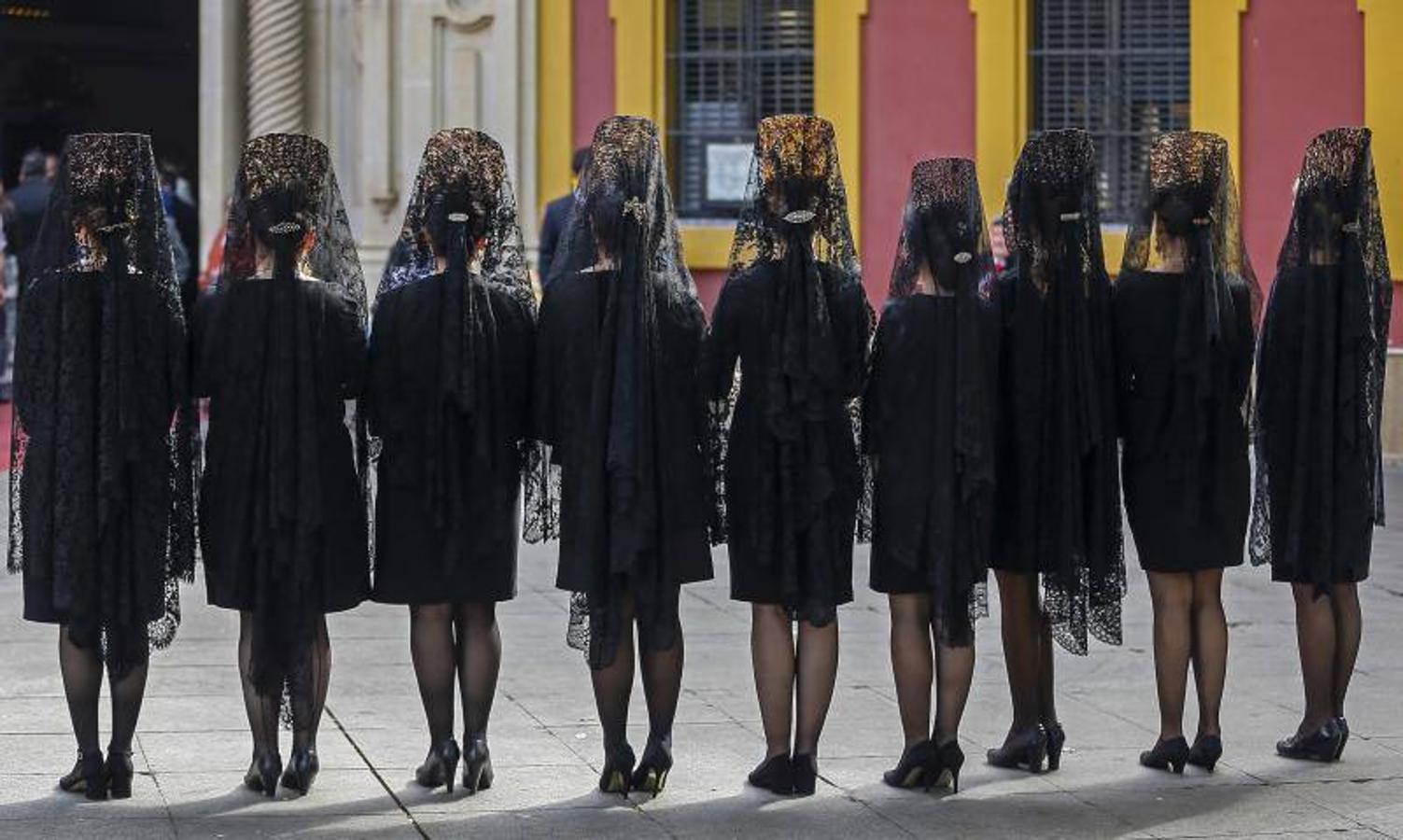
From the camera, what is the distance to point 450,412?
7820 mm

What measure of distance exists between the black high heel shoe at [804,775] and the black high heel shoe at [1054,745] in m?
0.79

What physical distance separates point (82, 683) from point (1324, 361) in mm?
3738

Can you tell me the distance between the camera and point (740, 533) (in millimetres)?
7930

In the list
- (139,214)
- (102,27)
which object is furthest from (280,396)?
(102,27)

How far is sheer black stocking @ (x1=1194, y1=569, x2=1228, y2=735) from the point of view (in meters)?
8.30

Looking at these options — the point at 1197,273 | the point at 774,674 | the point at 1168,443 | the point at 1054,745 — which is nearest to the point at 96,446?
the point at 774,674

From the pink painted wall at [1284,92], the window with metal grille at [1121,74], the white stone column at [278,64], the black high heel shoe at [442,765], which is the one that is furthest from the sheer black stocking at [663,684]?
the white stone column at [278,64]

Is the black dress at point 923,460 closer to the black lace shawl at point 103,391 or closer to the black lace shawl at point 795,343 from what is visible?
the black lace shawl at point 795,343

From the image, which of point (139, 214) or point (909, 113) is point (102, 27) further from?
point (139, 214)

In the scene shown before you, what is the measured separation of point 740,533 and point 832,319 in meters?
0.66

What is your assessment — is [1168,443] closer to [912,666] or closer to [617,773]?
[912,666]

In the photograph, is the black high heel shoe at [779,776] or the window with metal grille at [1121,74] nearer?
the black high heel shoe at [779,776]

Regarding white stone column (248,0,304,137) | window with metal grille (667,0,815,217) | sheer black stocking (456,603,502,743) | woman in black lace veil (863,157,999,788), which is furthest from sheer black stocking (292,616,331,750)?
white stone column (248,0,304,137)

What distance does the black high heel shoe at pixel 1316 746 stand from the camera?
842 cm
